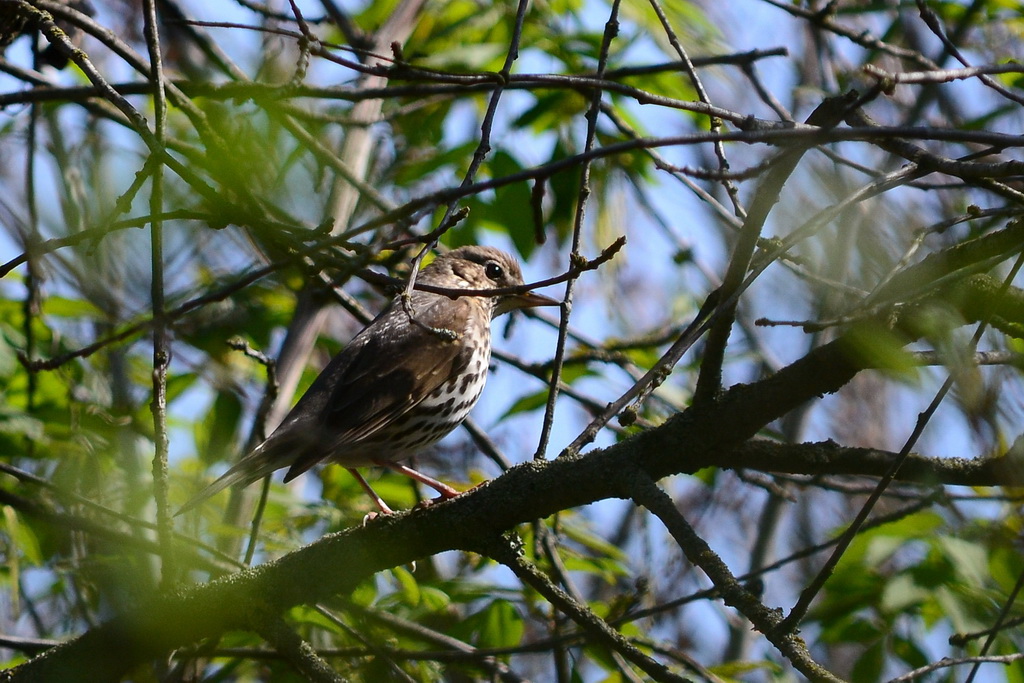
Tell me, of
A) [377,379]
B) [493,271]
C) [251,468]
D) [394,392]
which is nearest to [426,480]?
[394,392]

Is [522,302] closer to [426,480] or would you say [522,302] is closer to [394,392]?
[394,392]

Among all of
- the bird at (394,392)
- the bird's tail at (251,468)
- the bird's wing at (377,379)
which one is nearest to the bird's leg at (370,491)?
the bird at (394,392)

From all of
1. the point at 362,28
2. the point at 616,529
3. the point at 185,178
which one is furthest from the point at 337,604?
the point at 616,529

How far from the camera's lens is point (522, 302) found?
5.74 meters

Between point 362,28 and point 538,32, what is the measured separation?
74.4 inches

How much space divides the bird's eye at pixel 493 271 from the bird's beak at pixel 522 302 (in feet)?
0.95

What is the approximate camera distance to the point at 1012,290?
9.68ft

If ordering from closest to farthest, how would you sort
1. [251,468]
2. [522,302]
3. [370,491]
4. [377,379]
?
[251,468] → [370,491] → [377,379] → [522,302]

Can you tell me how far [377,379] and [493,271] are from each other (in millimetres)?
1373

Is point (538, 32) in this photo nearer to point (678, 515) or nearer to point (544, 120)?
point (544, 120)

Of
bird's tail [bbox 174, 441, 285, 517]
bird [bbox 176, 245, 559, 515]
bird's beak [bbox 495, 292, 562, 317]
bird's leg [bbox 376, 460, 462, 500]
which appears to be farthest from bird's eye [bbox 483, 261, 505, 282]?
bird's tail [bbox 174, 441, 285, 517]

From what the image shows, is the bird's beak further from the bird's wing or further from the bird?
the bird's wing

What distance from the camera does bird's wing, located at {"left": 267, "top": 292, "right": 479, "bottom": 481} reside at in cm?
477

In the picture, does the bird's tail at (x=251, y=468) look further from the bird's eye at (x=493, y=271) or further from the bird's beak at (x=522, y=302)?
the bird's eye at (x=493, y=271)
